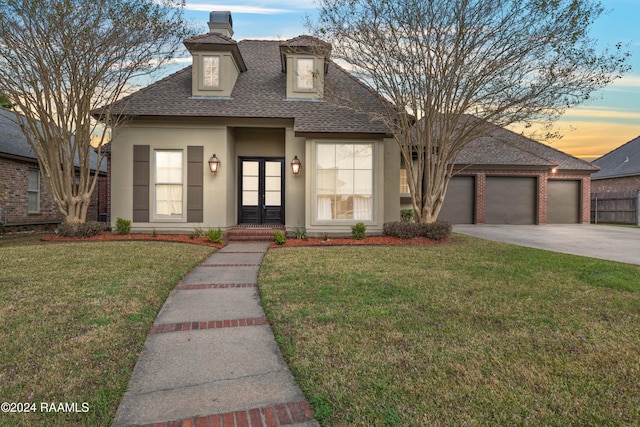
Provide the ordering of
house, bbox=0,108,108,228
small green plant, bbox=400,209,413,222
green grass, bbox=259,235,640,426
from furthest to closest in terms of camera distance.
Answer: small green plant, bbox=400,209,413,222 < house, bbox=0,108,108,228 < green grass, bbox=259,235,640,426

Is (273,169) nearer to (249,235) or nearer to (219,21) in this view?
(249,235)

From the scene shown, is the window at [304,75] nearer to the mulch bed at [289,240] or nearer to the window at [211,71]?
the window at [211,71]

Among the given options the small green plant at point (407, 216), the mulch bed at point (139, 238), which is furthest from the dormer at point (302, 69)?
the small green plant at point (407, 216)

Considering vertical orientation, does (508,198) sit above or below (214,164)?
below

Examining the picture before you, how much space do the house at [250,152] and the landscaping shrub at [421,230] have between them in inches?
30.1

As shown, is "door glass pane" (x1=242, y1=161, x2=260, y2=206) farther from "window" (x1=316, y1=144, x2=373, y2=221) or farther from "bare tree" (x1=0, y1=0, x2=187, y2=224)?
"bare tree" (x1=0, y1=0, x2=187, y2=224)

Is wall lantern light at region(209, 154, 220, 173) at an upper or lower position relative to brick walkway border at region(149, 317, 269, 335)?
upper

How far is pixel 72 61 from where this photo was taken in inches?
350

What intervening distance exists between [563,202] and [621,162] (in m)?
7.40

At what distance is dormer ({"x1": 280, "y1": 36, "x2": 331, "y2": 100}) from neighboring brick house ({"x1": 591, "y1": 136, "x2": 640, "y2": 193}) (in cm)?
1964

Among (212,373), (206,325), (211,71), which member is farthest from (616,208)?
(212,373)

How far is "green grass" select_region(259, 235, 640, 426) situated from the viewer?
2.13m

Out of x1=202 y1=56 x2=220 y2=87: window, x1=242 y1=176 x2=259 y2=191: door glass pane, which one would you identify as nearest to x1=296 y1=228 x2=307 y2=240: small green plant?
x1=242 y1=176 x2=259 y2=191: door glass pane

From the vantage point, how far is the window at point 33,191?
42.4 feet
